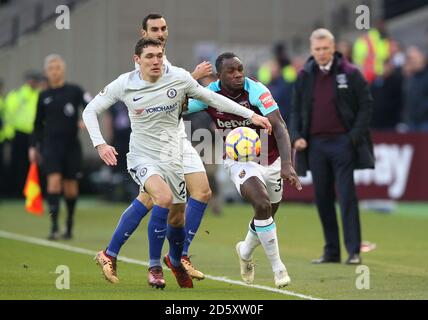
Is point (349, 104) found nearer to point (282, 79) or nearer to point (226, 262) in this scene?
point (226, 262)

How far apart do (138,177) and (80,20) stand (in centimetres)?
2068

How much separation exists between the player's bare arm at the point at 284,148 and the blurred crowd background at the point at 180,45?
1265cm

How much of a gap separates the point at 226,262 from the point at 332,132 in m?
1.91

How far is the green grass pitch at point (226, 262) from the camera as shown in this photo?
33.2ft

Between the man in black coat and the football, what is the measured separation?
2.79m

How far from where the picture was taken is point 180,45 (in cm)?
3144

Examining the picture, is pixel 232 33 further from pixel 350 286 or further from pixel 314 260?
pixel 350 286

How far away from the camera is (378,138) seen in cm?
2255

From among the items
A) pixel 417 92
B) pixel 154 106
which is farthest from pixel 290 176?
pixel 417 92

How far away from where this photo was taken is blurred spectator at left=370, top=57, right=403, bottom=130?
76.1 feet

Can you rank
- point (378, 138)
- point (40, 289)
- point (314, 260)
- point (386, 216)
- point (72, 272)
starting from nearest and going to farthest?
point (40, 289)
point (72, 272)
point (314, 260)
point (386, 216)
point (378, 138)

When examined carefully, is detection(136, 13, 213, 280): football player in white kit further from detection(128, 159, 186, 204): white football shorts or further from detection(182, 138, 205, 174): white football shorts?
detection(128, 159, 186, 204): white football shorts

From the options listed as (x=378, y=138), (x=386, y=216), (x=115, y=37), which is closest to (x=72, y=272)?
(x=386, y=216)

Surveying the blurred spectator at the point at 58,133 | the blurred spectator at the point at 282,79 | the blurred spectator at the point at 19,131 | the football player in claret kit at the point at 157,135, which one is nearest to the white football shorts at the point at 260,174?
the football player in claret kit at the point at 157,135
